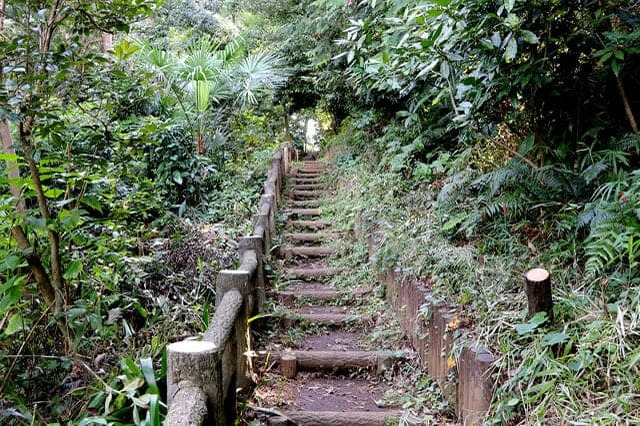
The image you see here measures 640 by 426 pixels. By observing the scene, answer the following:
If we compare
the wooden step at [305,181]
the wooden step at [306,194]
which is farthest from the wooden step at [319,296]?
the wooden step at [305,181]

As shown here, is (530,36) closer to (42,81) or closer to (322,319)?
(42,81)

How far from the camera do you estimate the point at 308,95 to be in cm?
1308

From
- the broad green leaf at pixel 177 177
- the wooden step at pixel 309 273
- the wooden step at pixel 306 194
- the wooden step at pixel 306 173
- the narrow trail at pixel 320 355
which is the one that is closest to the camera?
the narrow trail at pixel 320 355

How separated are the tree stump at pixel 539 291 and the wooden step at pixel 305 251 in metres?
3.77

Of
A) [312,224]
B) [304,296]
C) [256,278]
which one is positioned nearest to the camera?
[256,278]

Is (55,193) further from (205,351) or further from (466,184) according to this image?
(466,184)

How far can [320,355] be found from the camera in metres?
3.51

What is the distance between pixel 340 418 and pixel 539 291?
4.99 feet

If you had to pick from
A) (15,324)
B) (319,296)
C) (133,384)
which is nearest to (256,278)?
(319,296)

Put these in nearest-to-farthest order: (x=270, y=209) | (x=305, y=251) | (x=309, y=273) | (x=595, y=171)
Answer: (x=595, y=171) < (x=309, y=273) < (x=305, y=251) < (x=270, y=209)

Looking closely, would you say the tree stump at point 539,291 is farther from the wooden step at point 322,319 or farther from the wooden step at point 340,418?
the wooden step at point 322,319

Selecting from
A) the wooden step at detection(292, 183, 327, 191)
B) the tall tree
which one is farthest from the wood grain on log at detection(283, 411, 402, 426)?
the wooden step at detection(292, 183, 327, 191)

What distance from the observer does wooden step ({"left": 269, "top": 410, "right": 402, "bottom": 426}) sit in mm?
2719

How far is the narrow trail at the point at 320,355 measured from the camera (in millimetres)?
2848
